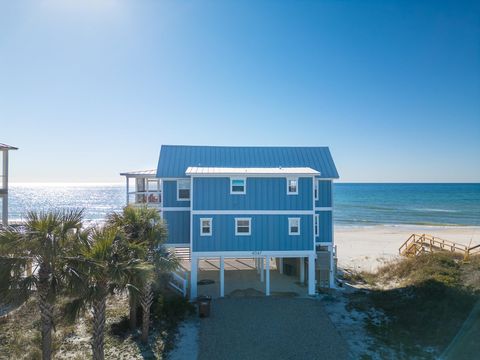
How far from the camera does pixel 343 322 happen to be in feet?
45.9

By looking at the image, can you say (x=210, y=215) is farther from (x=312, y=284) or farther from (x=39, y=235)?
(x=39, y=235)

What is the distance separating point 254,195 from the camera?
1764cm

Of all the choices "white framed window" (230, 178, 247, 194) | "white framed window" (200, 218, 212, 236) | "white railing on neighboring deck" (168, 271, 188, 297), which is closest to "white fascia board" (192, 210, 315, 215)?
"white framed window" (200, 218, 212, 236)

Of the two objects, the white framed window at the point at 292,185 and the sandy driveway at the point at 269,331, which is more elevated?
the white framed window at the point at 292,185

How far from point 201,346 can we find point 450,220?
61127mm

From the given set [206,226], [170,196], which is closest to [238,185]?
[206,226]

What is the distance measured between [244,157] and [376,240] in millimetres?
26120

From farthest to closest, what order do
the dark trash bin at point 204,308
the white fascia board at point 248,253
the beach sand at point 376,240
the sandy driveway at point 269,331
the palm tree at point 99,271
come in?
1. the beach sand at point 376,240
2. the white fascia board at point 248,253
3. the dark trash bin at point 204,308
4. the sandy driveway at point 269,331
5. the palm tree at point 99,271

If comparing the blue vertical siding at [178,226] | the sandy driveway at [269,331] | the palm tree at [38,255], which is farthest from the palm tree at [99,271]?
the blue vertical siding at [178,226]

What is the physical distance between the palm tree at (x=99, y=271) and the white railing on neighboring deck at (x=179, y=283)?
25.9 feet

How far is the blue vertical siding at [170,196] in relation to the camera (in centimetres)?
1875

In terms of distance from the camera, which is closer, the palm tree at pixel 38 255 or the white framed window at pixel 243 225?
the palm tree at pixel 38 255

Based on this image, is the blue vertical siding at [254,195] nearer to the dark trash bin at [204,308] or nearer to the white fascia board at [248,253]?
the white fascia board at [248,253]

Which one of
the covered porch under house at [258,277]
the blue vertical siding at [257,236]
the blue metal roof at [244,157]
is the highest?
the blue metal roof at [244,157]
